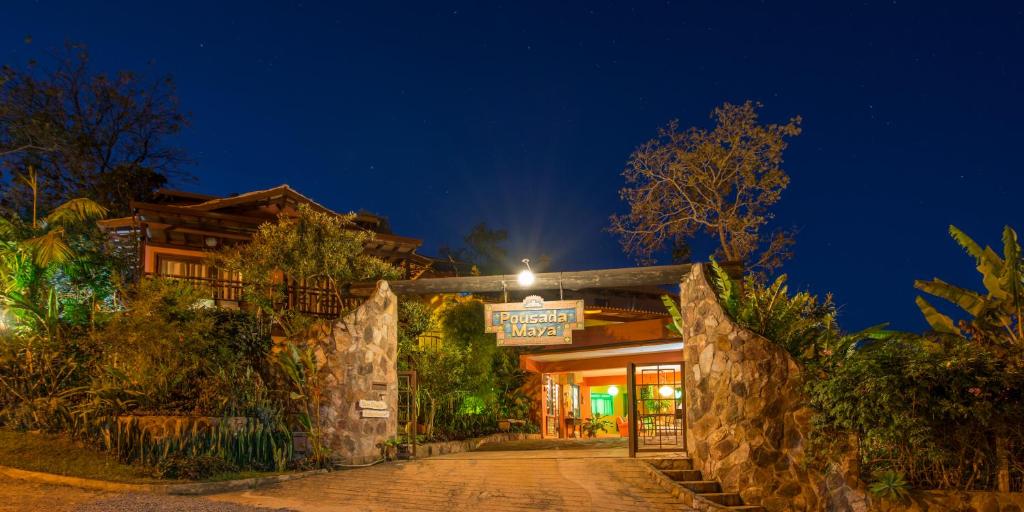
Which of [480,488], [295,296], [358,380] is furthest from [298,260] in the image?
[480,488]

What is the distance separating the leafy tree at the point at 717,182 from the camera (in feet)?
61.7

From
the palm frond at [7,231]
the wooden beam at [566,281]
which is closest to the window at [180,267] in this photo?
the palm frond at [7,231]

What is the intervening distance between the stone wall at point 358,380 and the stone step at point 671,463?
505 centimetres

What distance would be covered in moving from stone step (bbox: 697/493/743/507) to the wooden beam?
3655 mm

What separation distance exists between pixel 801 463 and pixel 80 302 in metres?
15.2

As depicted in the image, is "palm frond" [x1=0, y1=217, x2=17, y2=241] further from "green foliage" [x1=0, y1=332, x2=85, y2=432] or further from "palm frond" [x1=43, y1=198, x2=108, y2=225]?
"green foliage" [x1=0, y1=332, x2=85, y2=432]

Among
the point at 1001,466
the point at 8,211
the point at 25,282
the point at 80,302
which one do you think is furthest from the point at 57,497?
the point at 8,211

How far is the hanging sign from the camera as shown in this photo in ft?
46.2

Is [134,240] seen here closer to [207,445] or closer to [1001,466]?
[207,445]

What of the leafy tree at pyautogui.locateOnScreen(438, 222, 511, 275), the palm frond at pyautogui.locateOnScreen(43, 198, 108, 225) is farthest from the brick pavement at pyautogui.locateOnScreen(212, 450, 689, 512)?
the leafy tree at pyautogui.locateOnScreen(438, 222, 511, 275)

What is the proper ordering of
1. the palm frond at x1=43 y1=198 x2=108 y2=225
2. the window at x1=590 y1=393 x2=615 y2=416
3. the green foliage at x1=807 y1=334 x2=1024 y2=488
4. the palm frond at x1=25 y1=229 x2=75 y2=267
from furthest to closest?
the window at x1=590 y1=393 x2=615 y2=416, the palm frond at x1=43 y1=198 x2=108 y2=225, the palm frond at x1=25 y1=229 x2=75 y2=267, the green foliage at x1=807 y1=334 x2=1024 y2=488

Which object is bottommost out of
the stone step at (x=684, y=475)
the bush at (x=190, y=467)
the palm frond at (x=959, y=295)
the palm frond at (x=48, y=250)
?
the stone step at (x=684, y=475)

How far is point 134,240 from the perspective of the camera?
23016 mm

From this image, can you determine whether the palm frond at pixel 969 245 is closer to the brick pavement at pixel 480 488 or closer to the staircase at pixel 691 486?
the staircase at pixel 691 486
